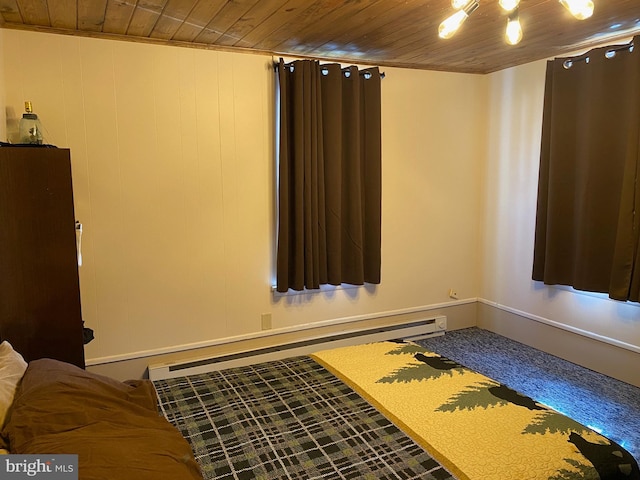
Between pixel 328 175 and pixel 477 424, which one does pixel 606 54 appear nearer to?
pixel 328 175

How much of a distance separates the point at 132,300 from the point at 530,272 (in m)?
3.03

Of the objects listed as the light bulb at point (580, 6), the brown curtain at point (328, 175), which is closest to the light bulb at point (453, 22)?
the light bulb at point (580, 6)

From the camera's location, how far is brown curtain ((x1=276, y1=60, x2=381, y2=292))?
11.1 feet

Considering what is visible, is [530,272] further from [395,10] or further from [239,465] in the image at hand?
[239,465]

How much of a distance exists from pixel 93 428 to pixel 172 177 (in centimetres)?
201

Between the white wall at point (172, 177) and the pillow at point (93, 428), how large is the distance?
55.4 inches

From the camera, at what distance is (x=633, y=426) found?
8.86 feet

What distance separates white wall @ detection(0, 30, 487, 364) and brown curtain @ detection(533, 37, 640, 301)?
1073mm

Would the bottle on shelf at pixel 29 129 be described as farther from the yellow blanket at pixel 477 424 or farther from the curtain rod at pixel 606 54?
the curtain rod at pixel 606 54

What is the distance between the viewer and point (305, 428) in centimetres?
194

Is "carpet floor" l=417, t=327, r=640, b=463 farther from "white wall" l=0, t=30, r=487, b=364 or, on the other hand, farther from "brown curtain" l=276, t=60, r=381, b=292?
"brown curtain" l=276, t=60, r=381, b=292

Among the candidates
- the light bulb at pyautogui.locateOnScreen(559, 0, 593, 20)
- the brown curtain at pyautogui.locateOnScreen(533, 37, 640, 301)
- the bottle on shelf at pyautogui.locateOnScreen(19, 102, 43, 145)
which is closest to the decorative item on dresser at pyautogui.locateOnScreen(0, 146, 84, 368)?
the bottle on shelf at pyautogui.locateOnScreen(19, 102, 43, 145)

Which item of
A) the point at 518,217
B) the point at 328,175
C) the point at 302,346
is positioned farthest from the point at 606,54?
the point at 302,346

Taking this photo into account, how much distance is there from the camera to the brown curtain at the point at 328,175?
3.40 metres
